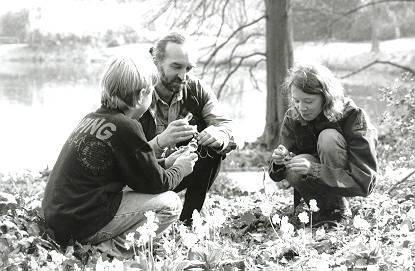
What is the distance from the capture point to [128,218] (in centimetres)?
358

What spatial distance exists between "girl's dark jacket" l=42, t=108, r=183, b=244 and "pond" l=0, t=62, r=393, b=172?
4213 mm

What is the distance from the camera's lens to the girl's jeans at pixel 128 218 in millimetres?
3576

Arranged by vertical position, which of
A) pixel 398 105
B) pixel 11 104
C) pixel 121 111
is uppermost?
pixel 121 111

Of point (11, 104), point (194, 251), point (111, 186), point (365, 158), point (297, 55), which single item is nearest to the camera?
point (194, 251)

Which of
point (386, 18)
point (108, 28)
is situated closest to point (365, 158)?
point (108, 28)

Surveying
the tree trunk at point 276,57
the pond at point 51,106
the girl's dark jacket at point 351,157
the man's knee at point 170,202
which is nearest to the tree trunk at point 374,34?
the pond at point 51,106

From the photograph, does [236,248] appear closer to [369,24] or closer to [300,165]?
[300,165]

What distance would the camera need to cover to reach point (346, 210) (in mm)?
4387

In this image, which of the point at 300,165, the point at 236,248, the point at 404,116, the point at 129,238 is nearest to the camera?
the point at 129,238

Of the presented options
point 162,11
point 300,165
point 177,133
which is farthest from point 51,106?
point 300,165

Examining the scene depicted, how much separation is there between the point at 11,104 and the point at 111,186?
11.8 metres

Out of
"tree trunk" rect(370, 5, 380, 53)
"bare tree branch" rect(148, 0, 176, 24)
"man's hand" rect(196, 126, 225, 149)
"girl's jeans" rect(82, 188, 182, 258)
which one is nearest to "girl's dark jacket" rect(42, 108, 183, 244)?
"girl's jeans" rect(82, 188, 182, 258)

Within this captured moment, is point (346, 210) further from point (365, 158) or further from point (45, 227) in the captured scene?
point (45, 227)

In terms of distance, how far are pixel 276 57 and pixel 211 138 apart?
5420mm
